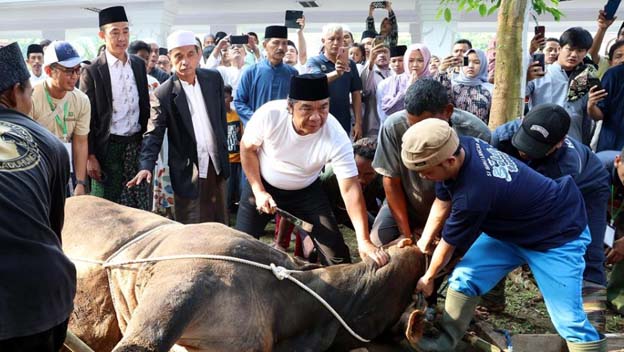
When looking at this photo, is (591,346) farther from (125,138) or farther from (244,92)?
(244,92)

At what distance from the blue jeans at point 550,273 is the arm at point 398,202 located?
671 millimetres

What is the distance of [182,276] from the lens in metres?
2.74

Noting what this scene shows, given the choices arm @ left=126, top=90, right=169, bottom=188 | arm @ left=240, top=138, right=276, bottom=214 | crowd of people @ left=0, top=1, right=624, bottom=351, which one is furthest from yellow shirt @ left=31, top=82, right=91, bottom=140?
arm @ left=240, top=138, right=276, bottom=214

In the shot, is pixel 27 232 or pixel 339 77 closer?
pixel 27 232

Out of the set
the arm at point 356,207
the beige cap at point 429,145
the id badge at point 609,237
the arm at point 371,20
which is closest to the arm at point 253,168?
the arm at point 356,207

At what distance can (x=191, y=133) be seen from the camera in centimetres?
535

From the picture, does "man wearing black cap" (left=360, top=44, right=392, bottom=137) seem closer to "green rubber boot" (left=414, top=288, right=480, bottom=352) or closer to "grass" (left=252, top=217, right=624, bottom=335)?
"grass" (left=252, top=217, right=624, bottom=335)

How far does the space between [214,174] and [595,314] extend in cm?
336

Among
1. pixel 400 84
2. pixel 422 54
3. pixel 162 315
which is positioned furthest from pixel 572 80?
pixel 162 315

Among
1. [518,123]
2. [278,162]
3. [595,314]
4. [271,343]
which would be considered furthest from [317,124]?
[595,314]

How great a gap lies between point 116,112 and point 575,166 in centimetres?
380

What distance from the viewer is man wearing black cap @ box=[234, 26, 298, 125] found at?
255 inches

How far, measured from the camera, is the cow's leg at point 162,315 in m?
2.43

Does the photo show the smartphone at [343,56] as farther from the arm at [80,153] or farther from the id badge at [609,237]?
the id badge at [609,237]
